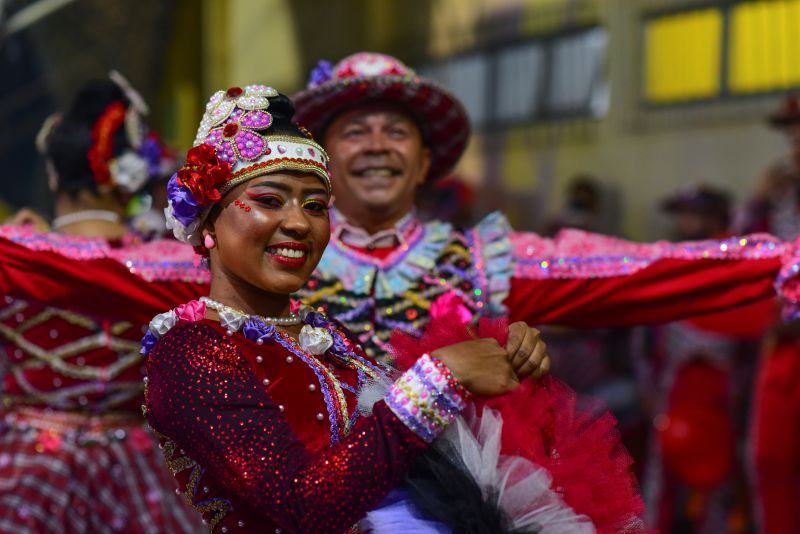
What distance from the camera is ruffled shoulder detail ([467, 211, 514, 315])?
11.6 ft

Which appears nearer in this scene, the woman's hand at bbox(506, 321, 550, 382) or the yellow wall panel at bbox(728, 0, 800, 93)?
the woman's hand at bbox(506, 321, 550, 382)

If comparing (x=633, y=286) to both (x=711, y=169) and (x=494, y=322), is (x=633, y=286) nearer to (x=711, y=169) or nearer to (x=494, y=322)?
(x=494, y=322)

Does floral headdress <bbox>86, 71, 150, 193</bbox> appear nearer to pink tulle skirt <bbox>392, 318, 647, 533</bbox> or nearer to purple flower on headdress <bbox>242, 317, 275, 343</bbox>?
purple flower on headdress <bbox>242, 317, 275, 343</bbox>

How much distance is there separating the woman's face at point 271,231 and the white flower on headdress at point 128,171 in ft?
6.17

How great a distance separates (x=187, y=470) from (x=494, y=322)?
0.63m

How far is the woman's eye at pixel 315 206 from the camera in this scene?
8.30ft

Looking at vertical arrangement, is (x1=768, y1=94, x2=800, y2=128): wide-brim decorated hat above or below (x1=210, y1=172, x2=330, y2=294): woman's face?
above

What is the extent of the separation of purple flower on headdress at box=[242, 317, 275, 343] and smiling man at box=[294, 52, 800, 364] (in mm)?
959

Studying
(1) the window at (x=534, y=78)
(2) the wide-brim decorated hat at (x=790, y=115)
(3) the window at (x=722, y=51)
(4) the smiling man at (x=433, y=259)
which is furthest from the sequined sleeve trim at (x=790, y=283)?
(1) the window at (x=534, y=78)

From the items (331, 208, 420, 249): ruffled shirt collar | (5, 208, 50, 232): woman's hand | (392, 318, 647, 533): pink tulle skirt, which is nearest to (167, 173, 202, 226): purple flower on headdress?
(392, 318, 647, 533): pink tulle skirt

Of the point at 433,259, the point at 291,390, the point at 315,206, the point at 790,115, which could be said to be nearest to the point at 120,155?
the point at 433,259

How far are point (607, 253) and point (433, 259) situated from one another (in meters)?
0.47

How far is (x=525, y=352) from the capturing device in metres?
2.44

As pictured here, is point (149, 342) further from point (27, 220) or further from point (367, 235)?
point (27, 220)
